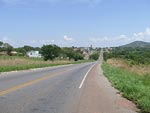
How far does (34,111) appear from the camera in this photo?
1081cm

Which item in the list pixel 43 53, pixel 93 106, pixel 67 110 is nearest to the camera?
pixel 67 110

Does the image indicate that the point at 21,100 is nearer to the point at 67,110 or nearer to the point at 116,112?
the point at 67,110

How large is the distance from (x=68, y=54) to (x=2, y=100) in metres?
175

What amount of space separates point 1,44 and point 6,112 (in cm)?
17654

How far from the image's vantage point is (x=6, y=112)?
34.2 feet

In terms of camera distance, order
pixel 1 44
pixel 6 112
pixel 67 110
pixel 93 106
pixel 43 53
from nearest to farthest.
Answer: pixel 6 112 → pixel 67 110 → pixel 93 106 → pixel 43 53 → pixel 1 44

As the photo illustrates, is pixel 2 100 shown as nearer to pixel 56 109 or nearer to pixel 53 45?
pixel 56 109

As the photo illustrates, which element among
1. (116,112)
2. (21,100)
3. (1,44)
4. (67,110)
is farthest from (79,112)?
(1,44)

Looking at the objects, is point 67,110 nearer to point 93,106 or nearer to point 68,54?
point 93,106

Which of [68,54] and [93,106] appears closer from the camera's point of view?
[93,106]

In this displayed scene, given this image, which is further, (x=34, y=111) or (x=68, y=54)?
(x=68, y=54)

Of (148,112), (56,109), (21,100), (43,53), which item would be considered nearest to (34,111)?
(56,109)

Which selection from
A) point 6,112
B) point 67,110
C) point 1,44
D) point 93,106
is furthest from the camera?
point 1,44

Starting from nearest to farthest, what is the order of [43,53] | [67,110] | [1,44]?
[67,110] → [43,53] → [1,44]
